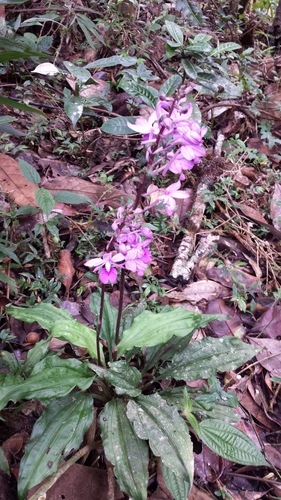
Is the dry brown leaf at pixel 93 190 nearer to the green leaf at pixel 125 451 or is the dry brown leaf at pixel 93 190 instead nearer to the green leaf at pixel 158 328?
the green leaf at pixel 158 328

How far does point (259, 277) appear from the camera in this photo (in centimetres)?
304

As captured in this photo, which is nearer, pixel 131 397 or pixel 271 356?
pixel 131 397

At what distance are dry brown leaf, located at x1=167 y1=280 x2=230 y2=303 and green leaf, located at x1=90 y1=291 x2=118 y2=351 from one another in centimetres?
55

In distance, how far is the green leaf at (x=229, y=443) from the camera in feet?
6.05

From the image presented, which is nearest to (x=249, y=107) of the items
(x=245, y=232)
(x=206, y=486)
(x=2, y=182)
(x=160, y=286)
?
(x=245, y=232)

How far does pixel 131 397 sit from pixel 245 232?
1768 mm

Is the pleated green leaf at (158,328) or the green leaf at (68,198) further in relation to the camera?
the green leaf at (68,198)

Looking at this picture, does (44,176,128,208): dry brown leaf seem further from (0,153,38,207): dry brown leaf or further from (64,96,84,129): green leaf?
(64,96,84,129): green leaf

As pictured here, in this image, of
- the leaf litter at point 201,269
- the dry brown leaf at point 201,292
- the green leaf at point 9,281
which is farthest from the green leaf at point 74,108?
the dry brown leaf at point 201,292

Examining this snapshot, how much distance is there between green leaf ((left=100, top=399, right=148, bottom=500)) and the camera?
1.66m

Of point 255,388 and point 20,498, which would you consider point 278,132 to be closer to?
point 255,388

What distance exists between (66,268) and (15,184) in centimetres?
72

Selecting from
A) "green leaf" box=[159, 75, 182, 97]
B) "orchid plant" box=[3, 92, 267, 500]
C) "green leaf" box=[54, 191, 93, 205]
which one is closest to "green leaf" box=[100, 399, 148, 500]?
"orchid plant" box=[3, 92, 267, 500]

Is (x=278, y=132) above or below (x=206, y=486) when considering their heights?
above
